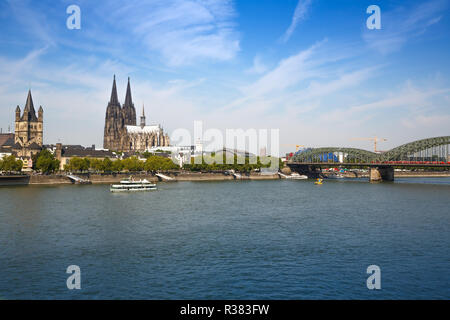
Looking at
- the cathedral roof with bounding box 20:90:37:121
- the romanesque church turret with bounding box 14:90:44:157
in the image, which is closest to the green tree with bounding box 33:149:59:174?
the romanesque church turret with bounding box 14:90:44:157

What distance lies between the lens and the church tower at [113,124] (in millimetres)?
153250

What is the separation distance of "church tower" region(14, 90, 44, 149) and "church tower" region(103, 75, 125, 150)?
40058 millimetres

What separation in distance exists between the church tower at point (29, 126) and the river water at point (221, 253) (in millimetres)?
84374

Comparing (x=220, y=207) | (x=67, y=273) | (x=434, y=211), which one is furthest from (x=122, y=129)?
(x=67, y=273)

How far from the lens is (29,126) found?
112m

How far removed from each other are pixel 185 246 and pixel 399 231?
14522 mm

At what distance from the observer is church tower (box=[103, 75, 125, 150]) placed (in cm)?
15325

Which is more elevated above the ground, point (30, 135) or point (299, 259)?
point (30, 135)

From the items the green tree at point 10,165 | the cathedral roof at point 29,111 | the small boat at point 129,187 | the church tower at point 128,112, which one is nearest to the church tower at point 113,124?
the church tower at point 128,112

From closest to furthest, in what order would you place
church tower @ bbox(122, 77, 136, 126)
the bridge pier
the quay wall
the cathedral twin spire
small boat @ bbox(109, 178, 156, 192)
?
small boat @ bbox(109, 178, 156, 192)
the quay wall
the bridge pier
the cathedral twin spire
church tower @ bbox(122, 77, 136, 126)

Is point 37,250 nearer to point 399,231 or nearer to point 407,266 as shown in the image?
point 407,266

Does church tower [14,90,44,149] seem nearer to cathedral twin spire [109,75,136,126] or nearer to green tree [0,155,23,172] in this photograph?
green tree [0,155,23,172]

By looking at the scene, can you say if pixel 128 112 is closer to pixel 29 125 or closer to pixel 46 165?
pixel 29 125

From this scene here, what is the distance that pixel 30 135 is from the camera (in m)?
113
